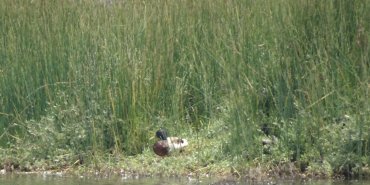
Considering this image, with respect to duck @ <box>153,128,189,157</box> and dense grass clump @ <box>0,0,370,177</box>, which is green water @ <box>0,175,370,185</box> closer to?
dense grass clump @ <box>0,0,370,177</box>

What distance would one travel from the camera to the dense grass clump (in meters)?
8.86

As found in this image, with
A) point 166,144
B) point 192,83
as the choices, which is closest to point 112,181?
point 166,144

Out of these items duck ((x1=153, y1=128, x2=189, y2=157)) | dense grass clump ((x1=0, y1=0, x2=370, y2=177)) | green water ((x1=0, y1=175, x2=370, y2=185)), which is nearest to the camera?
green water ((x1=0, y1=175, x2=370, y2=185))

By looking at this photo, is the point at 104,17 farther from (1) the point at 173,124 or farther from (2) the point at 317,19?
(2) the point at 317,19

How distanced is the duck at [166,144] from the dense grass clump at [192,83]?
112 mm

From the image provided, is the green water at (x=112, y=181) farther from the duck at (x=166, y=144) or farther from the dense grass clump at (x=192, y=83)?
the duck at (x=166, y=144)

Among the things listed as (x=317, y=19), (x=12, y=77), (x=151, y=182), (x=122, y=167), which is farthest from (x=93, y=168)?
(x=317, y=19)

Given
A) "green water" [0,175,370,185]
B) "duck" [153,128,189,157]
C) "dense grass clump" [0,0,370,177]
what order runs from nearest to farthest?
"green water" [0,175,370,185]
"dense grass clump" [0,0,370,177]
"duck" [153,128,189,157]

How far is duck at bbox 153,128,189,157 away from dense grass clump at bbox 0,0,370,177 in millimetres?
112

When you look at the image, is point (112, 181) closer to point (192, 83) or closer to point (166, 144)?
point (166, 144)

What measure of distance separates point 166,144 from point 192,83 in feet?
4.27

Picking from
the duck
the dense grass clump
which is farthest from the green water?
the duck

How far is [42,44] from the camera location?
1066 centimetres

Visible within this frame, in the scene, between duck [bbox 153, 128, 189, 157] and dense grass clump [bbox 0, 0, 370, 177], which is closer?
dense grass clump [bbox 0, 0, 370, 177]
